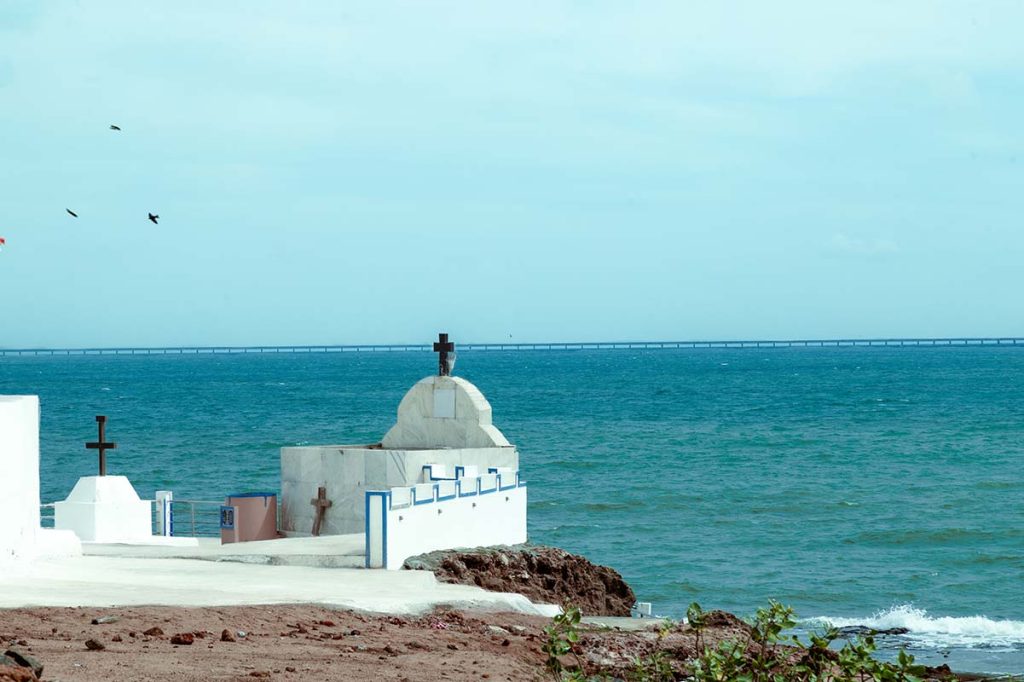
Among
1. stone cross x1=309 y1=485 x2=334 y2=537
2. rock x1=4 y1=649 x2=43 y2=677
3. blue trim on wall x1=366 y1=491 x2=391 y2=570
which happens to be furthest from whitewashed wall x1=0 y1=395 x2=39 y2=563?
rock x1=4 y1=649 x2=43 y2=677

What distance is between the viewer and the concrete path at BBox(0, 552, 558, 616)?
15023 mm

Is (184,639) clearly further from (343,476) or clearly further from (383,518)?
(343,476)

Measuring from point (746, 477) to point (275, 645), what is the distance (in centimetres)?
4120

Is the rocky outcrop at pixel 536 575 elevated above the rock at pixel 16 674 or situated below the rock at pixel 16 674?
below

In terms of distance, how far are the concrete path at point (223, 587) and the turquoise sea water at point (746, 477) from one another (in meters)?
8.90

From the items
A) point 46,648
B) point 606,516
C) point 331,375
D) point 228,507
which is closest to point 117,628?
point 46,648

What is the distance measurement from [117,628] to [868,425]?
2689 inches

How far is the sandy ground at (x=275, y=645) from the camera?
11242 millimetres

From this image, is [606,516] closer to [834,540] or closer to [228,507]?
[834,540]

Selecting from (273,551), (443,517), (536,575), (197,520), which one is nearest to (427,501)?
(443,517)

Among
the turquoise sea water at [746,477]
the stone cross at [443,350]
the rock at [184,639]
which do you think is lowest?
the turquoise sea water at [746,477]

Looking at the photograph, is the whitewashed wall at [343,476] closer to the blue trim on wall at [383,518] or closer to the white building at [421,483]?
the white building at [421,483]

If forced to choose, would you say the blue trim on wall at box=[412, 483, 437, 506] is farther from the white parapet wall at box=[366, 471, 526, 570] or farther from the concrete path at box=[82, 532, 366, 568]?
the concrete path at box=[82, 532, 366, 568]

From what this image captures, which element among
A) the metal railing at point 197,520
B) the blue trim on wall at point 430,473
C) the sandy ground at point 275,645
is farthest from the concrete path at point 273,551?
the metal railing at point 197,520
